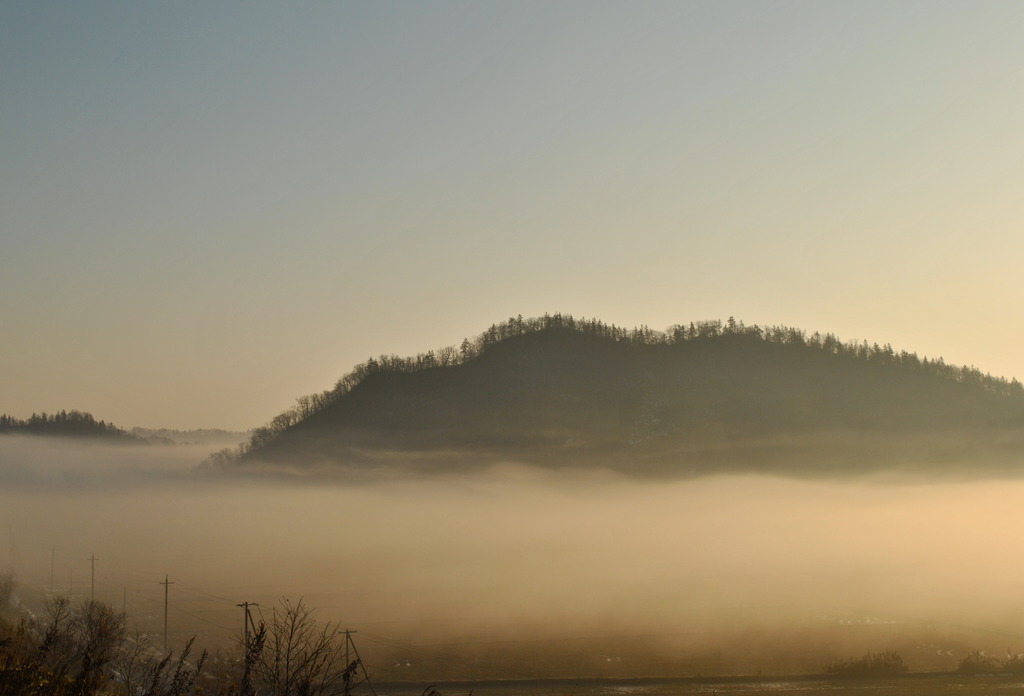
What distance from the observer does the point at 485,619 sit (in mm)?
153750

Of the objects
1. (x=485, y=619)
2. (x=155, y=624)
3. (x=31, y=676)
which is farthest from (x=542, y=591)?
(x=31, y=676)

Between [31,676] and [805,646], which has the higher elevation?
[31,676]

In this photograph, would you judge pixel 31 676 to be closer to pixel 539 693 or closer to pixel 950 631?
pixel 539 693

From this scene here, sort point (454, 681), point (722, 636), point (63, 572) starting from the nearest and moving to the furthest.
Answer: point (454, 681) < point (722, 636) < point (63, 572)

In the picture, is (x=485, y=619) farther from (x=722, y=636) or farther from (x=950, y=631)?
(x=950, y=631)

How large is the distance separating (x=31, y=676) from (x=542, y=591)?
18401 cm

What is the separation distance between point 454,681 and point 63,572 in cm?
11831

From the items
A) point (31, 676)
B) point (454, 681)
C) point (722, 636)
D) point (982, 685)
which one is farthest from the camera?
point (722, 636)

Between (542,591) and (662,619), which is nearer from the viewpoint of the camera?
(662,619)

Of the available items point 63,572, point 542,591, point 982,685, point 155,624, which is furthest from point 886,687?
point 63,572

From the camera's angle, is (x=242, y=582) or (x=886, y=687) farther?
(x=242, y=582)

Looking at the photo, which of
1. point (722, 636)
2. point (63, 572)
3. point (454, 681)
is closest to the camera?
point (454, 681)

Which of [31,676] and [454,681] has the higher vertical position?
[31,676]

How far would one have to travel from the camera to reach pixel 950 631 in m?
142
